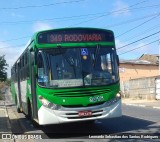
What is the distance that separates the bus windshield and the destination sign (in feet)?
1.04

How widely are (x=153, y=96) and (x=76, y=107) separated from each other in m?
25.6

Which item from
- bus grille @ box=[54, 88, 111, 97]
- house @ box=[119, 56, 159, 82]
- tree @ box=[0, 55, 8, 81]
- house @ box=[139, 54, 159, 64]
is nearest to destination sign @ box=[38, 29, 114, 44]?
bus grille @ box=[54, 88, 111, 97]

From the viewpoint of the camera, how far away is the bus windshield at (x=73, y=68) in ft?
36.6

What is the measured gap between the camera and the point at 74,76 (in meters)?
11.2

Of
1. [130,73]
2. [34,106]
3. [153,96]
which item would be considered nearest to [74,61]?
[34,106]

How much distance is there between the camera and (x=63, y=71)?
1122cm

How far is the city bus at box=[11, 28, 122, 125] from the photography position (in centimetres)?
1102

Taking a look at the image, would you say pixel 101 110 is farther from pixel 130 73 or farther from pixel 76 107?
pixel 130 73

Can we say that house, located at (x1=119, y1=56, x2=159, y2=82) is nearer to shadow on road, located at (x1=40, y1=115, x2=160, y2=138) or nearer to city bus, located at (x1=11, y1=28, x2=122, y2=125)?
shadow on road, located at (x1=40, y1=115, x2=160, y2=138)

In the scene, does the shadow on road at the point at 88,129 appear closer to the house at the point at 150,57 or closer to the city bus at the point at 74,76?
the city bus at the point at 74,76

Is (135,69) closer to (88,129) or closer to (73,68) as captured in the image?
(88,129)

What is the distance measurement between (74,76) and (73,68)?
24 centimetres

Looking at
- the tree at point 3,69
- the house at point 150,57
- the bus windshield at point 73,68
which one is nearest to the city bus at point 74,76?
the bus windshield at point 73,68

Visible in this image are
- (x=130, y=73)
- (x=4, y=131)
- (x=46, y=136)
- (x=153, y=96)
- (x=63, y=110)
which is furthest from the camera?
(x=130, y=73)
